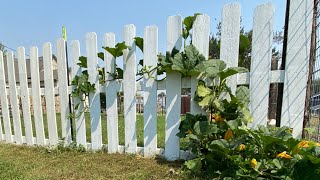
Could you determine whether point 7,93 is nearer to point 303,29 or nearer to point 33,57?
point 33,57

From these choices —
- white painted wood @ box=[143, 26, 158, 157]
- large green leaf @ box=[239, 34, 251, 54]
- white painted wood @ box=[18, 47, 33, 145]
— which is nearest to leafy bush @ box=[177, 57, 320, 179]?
large green leaf @ box=[239, 34, 251, 54]

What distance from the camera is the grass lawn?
2102 millimetres

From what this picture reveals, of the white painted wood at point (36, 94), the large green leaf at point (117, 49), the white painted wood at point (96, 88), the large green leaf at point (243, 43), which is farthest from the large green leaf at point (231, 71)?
the white painted wood at point (36, 94)

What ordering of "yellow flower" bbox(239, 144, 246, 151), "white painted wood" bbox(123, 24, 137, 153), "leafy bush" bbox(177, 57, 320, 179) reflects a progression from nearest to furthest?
"leafy bush" bbox(177, 57, 320, 179) < "yellow flower" bbox(239, 144, 246, 151) < "white painted wood" bbox(123, 24, 137, 153)

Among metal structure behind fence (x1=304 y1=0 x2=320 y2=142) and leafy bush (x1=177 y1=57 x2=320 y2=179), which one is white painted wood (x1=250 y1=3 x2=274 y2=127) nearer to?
leafy bush (x1=177 y1=57 x2=320 y2=179)

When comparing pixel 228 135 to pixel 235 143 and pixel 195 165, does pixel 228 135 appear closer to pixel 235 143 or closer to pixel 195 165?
pixel 235 143

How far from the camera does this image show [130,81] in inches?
102

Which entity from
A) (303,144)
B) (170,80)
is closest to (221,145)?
(303,144)

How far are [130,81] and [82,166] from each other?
99cm

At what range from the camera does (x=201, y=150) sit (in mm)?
2105

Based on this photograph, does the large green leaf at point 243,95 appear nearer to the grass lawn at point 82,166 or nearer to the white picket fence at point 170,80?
the white picket fence at point 170,80

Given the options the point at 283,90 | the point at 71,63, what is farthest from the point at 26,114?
the point at 283,90

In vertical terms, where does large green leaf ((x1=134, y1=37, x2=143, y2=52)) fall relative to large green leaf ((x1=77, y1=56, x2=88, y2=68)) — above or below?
above

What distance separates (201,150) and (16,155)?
2.27 metres
